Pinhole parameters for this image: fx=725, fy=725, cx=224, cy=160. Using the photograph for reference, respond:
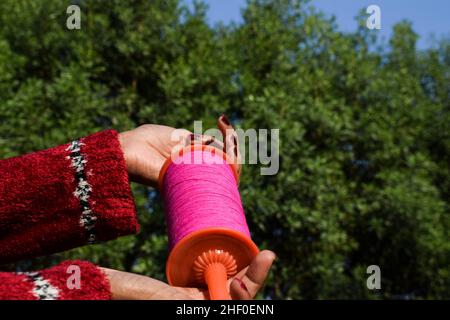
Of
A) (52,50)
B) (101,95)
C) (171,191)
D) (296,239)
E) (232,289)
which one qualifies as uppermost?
(52,50)

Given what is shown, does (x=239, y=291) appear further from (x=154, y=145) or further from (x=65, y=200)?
(x=154, y=145)

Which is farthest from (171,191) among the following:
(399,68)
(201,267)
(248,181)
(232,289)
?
(399,68)

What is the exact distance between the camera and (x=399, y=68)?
26.8 ft

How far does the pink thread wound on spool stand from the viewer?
5.33 ft

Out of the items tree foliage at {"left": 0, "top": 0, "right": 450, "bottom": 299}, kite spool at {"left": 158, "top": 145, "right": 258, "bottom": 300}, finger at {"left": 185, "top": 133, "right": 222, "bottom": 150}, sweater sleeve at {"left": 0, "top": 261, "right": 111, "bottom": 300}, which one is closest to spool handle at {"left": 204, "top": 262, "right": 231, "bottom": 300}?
kite spool at {"left": 158, "top": 145, "right": 258, "bottom": 300}

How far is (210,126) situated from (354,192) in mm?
1905

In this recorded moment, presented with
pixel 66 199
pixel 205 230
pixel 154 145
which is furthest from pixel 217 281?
pixel 154 145

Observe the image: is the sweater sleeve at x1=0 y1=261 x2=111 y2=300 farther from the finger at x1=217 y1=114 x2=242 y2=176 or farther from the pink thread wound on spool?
the finger at x1=217 y1=114 x2=242 y2=176

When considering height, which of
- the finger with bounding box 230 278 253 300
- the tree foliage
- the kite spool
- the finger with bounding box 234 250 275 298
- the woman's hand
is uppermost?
the tree foliage

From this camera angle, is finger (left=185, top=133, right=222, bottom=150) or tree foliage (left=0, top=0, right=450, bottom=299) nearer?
finger (left=185, top=133, right=222, bottom=150)

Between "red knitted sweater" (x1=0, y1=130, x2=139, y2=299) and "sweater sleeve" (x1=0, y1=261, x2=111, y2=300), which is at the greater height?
"red knitted sweater" (x1=0, y1=130, x2=139, y2=299)

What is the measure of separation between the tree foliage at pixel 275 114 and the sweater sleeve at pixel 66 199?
372 centimetres

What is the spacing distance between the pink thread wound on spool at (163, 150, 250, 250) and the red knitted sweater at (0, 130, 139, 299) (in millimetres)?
121

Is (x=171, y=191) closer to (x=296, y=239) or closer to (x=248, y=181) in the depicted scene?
(x=248, y=181)
